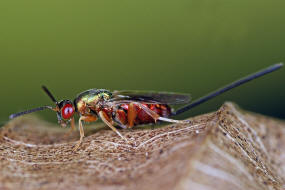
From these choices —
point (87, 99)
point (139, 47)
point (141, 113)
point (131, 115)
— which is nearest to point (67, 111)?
point (87, 99)

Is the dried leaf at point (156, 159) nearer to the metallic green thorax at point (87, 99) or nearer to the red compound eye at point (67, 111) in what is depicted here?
the red compound eye at point (67, 111)

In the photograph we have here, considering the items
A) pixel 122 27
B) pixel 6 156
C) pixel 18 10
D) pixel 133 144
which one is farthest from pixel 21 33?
pixel 133 144

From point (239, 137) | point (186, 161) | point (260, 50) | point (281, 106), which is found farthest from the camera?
point (260, 50)

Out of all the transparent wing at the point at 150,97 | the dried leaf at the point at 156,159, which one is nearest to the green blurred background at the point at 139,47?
the transparent wing at the point at 150,97

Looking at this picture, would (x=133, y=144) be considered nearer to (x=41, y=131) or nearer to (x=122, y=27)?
(x=41, y=131)

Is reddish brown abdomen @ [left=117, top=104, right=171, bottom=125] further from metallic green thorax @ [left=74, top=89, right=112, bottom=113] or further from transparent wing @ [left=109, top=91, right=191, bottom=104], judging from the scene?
metallic green thorax @ [left=74, top=89, right=112, bottom=113]

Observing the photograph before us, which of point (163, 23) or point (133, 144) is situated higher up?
point (163, 23)
